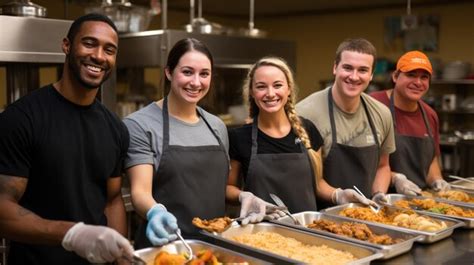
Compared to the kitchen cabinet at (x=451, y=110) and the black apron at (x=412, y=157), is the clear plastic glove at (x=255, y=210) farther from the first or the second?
the kitchen cabinet at (x=451, y=110)

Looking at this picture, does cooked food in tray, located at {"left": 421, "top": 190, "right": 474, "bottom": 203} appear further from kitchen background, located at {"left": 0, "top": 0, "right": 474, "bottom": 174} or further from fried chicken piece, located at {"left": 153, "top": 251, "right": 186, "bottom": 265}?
kitchen background, located at {"left": 0, "top": 0, "right": 474, "bottom": 174}

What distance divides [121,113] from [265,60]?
2257mm

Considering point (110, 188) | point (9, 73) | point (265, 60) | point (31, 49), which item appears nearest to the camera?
point (110, 188)

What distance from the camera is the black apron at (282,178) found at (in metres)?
2.38

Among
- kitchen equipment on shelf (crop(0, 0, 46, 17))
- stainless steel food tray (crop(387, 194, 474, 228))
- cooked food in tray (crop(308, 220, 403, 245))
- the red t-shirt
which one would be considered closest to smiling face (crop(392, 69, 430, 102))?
the red t-shirt

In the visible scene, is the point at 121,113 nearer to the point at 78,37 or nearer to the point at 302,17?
the point at 78,37

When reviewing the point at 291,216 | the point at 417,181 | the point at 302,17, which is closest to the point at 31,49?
the point at 291,216

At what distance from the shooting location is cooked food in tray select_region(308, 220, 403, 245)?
189cm

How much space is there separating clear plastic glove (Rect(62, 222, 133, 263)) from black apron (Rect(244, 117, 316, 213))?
3.06 ft

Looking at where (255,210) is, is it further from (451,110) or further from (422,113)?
(451,110)

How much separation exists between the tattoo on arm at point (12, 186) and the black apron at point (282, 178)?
3.31ft

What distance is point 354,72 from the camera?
2.67 meters

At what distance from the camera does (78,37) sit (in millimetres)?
1839

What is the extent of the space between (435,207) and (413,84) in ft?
3.10
